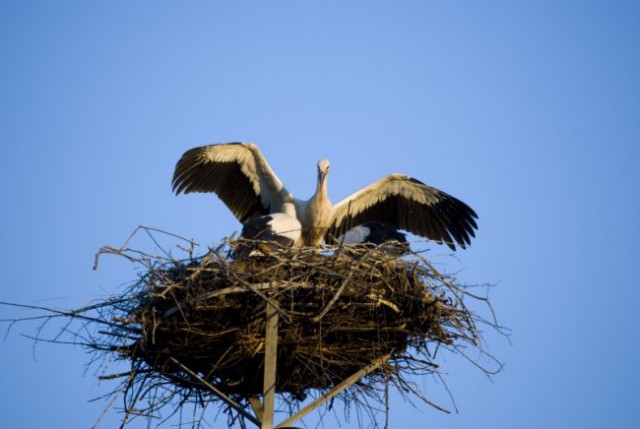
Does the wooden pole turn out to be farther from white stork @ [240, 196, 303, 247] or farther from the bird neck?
the bird neck

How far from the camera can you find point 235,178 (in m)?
10.5

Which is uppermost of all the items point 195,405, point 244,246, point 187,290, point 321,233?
point 321,233

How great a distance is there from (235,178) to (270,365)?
410 cm

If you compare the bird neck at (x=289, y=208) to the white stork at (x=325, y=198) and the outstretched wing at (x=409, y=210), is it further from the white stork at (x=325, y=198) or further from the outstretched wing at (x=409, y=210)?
the outstretched wing at (x=409, y=210)

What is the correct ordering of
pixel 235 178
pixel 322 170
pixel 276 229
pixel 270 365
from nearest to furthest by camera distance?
1. pixel 270 365
2. pixel 276 229
3. pixel 322 170
4. pixel 235 178

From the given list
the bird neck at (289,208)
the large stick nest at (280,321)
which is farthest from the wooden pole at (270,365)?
the bird neck at (289,208)

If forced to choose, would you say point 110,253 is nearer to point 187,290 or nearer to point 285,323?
point 187,290

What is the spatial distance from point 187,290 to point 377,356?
1479 millimetres

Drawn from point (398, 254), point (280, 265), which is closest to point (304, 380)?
point (280, 265)

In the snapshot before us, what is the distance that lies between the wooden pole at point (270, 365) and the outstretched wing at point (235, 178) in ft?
11.9

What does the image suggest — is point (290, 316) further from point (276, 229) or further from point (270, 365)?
point (276, 229)

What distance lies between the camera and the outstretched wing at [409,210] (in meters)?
10.3

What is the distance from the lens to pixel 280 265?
7176 millimetres

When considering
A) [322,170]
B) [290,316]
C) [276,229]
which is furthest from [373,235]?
[290,316]
